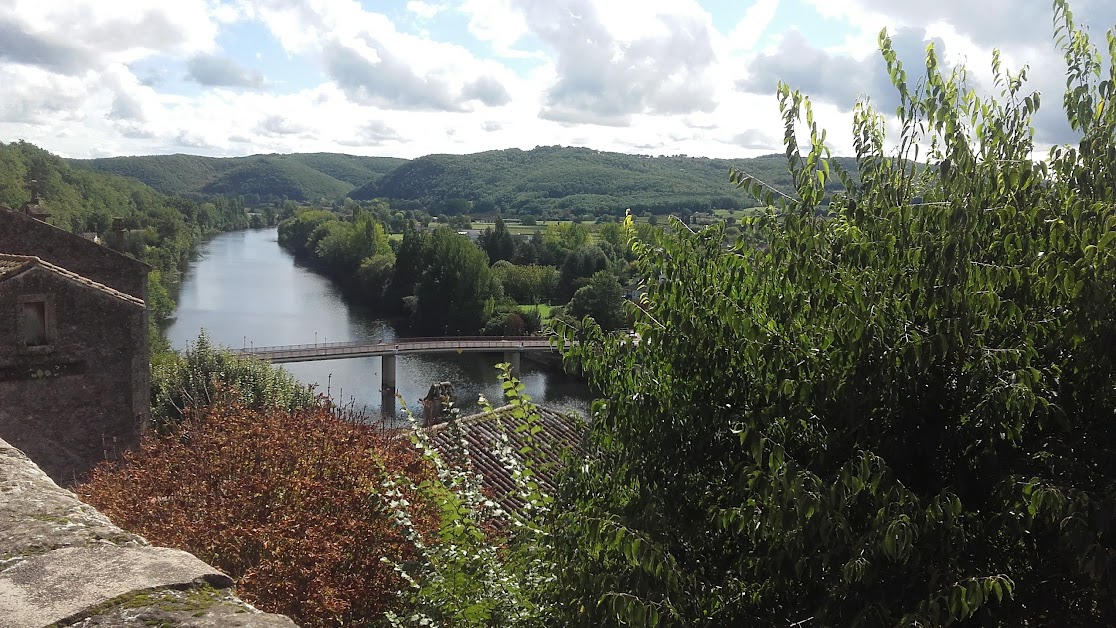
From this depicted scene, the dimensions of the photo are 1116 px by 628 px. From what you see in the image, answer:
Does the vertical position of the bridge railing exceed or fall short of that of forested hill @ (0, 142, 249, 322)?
it falls short

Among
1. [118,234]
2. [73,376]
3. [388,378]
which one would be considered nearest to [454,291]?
[388,378]

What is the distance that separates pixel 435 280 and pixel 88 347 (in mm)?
54645

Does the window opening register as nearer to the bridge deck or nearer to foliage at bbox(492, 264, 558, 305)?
the bridge deck

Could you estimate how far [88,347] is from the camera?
16719mm

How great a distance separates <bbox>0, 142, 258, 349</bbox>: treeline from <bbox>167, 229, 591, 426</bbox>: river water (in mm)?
3101

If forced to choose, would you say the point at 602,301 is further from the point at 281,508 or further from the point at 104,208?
the point at 104,208

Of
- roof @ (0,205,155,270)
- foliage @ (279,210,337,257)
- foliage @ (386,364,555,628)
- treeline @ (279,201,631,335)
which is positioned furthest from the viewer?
foliage @ (279,210,337,257)

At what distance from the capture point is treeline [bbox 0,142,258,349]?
259 feet

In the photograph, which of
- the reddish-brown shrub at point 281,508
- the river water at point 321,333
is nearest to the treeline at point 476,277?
the river water at point 321,333

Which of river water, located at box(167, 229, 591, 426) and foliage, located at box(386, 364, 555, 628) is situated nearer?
foliage, located at box(386, 364, 555, 628)

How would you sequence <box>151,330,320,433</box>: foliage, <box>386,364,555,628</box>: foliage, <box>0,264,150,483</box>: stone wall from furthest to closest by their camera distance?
1. <box>151,330,320,433</box>: foliage
2. <box>0,264,150,483</box>: stone wall
3. <box>386,364,555,628</box>: foliage

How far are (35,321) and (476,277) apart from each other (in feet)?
181

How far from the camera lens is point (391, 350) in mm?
50875

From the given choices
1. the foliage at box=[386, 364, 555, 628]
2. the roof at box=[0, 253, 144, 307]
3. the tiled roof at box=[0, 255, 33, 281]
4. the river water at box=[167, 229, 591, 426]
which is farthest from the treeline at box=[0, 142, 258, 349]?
the foliage at box=[386, 364, 555, 628]
